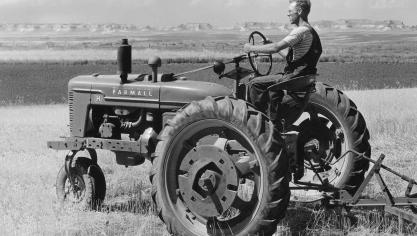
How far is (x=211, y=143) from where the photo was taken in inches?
200

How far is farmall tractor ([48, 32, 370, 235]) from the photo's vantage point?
14.9 feet

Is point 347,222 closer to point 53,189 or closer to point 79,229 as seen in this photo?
point 79,229

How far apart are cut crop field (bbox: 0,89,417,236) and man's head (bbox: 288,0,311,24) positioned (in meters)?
1.87

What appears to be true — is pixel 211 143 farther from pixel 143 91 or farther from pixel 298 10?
pixel 298 10

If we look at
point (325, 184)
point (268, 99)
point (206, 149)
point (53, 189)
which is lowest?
point (53, 189)

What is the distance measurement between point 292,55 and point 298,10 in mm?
398

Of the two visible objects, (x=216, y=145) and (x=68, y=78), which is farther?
(x=68, y=78)

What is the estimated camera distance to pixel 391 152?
9.09 meters

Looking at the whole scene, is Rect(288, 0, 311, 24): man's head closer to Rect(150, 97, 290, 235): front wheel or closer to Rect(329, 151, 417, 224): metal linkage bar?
Rect(150, 97, 290, 235): front wheel

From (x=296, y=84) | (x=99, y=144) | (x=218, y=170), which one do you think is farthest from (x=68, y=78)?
(x=218, y=170)

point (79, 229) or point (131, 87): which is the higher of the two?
point (131, 87)

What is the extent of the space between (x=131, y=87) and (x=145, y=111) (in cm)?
28

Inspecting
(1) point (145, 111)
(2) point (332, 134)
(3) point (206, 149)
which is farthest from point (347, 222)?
(1) point (145, 111)

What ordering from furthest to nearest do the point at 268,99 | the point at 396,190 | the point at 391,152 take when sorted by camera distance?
the point at 391,152 → the point at 396,190 → the point at 268,99
